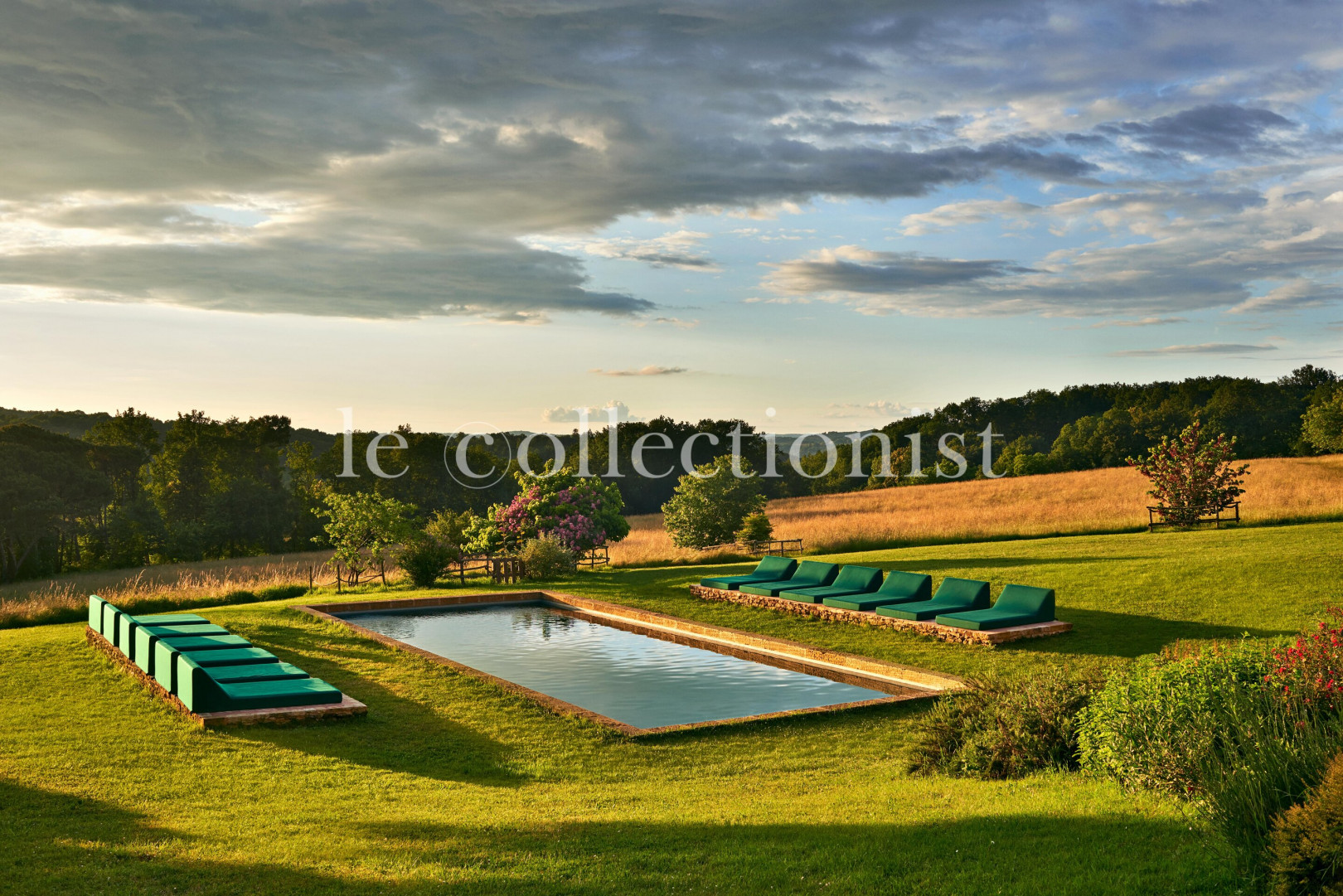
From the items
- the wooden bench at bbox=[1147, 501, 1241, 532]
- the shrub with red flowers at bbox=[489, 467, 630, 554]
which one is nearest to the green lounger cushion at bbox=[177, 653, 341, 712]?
the shrub with red flowers at bbox=[489, 467, 630, 554]

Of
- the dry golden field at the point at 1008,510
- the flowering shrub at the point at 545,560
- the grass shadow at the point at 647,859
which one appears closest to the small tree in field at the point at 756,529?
the dry golden field at the point at 1008,510

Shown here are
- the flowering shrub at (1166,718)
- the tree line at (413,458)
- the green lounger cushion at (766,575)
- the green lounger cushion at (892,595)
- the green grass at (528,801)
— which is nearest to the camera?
the green grass at (528,801)

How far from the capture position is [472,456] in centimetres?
5850

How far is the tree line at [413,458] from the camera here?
153 feet

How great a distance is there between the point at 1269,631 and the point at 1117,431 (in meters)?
53.7

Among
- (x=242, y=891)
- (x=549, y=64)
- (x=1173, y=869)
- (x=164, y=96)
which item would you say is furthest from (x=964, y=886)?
(x=164, y=96)

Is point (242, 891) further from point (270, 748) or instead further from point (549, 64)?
point (549, 64)

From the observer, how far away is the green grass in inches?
207

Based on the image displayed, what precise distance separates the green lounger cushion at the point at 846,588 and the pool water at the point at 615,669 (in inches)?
103

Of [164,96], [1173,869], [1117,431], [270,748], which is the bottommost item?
[270,748]

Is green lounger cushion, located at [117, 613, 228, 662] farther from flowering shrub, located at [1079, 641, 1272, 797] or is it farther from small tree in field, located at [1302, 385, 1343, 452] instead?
small tree in field, located at [1302, 385, 1343, 452]

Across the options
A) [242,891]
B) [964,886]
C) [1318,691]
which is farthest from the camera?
[1318,691]

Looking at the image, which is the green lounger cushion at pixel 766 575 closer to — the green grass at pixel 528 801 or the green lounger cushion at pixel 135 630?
the green grass at pixel 528 801

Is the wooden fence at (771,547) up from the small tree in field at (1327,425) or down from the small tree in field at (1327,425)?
down
